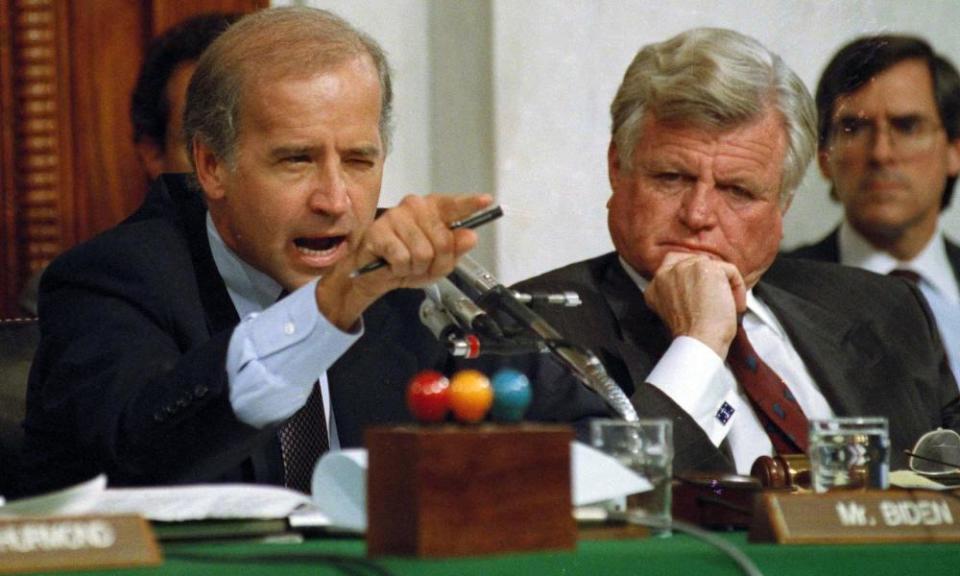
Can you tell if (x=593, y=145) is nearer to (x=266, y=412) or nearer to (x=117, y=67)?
(x=117, y=67)

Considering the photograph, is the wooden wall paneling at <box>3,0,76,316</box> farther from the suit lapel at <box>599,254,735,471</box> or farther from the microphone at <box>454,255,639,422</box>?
the microphone at <box>454,255,639,422</box>

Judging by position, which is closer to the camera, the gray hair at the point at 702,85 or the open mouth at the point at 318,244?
the open mouth at the point at 318,244

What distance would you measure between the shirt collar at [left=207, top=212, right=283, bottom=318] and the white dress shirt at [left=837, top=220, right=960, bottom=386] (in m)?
1.77

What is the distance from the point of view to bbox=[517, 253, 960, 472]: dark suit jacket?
2.64 meters

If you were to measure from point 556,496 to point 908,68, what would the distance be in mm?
2666

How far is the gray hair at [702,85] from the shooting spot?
275cm

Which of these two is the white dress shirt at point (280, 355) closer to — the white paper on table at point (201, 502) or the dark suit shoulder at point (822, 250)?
the white paper on table at point (201, 502)

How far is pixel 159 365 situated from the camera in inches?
78.4

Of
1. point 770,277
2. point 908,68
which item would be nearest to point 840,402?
point 770,277

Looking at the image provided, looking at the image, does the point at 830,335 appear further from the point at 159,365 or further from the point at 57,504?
the point at 57,504

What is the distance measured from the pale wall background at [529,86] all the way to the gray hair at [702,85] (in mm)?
523

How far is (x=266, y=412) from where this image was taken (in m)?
1.82

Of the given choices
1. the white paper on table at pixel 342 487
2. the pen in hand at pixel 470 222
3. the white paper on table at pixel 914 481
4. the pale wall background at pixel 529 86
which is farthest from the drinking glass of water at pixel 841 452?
the pale wall background at pixel 529 86

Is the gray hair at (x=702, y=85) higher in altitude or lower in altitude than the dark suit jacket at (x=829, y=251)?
higher
